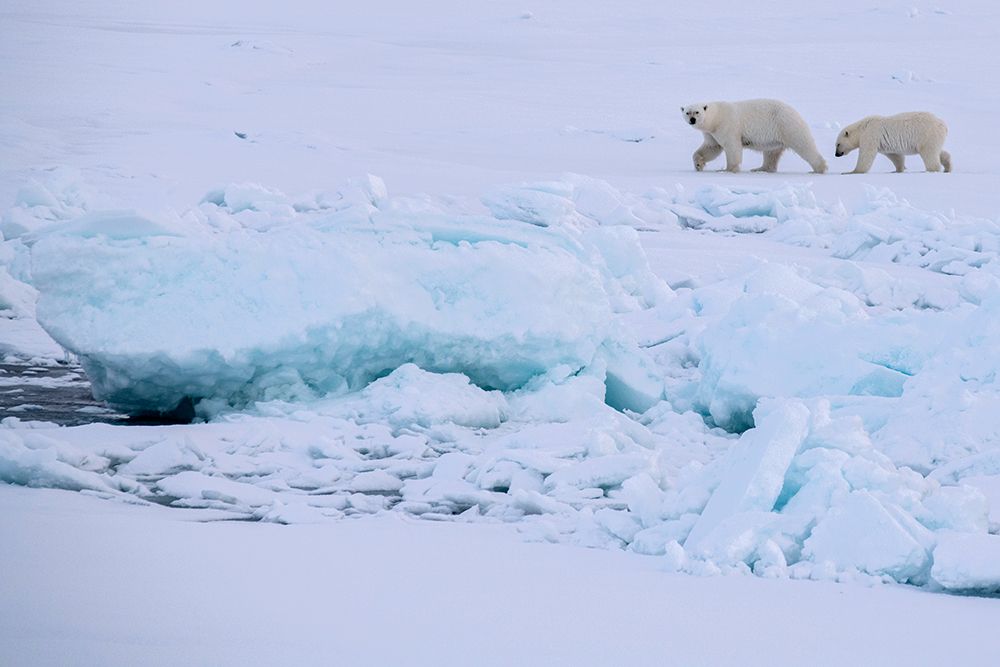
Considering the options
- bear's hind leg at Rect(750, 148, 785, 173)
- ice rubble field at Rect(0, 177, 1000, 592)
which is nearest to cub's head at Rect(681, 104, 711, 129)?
bear's hind leg at Rect(750, 148, 785, 173)

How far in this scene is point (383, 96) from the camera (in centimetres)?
1711

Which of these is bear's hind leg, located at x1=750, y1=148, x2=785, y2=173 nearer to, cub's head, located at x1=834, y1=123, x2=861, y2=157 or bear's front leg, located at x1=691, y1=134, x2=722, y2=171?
cub's head, located at x1=834, y1=123, x2=861, y2=157

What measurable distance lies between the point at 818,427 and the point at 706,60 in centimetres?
2141

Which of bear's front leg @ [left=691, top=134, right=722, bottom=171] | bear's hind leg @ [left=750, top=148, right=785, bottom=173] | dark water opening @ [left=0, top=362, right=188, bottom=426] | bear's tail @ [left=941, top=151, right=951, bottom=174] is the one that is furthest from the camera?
bear's hind leg @ [left=750, top=148, right=785, bottom=173]

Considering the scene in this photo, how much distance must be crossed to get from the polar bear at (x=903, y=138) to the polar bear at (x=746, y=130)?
0.48m

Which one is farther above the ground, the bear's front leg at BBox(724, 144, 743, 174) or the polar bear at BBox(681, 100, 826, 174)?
the polar bear at BBox(681, 100, 826, 174)

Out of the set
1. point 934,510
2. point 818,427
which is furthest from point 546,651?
point 818,427

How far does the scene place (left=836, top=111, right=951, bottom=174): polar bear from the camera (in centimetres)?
1301

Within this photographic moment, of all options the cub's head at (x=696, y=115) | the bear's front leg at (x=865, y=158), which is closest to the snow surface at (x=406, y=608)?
the cub's head at (x=696, y=115)

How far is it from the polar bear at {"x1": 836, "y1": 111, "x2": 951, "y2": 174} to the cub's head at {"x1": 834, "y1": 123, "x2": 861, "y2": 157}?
6 centimetres

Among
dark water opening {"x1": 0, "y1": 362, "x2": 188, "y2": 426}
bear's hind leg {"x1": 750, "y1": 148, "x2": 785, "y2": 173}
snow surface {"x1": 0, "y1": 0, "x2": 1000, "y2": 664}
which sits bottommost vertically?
bear's hind leg {"x1": 750, "y1": 148, "x2": 785, "y2": 173}

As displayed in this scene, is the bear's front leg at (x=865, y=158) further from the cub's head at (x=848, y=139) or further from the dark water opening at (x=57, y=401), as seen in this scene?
the dark water opening at (x=57, y=401)

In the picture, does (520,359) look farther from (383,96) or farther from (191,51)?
(191,51)

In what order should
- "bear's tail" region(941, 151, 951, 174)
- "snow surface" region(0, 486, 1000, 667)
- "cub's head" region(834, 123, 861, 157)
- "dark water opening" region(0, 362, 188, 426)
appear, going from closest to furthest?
"snow surface" region(0, 486, 1000, 667) < "dark water opening" region(0, 362, 188, 426) < "bear's tail" region(941, 151, 951, 174) < "cub's head" region(834, 123, 861, 157)
